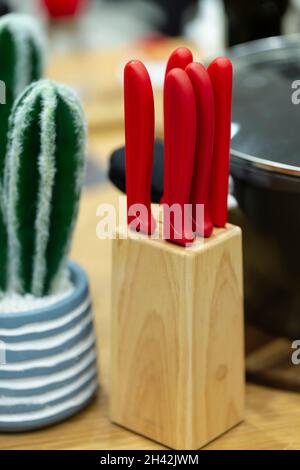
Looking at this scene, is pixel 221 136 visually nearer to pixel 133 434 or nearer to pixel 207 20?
pixel 133 434

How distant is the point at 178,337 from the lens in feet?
1.86

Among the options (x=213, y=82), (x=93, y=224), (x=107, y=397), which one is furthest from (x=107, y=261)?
(x=213, y=82)

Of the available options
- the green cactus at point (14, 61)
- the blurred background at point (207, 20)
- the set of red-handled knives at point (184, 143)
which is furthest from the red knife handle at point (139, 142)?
the blurred background at point (207, 20)

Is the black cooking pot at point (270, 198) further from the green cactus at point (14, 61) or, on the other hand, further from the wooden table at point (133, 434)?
the green cactus at point (14, 61)

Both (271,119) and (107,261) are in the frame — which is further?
(107,261)

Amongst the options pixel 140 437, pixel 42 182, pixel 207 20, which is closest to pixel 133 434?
pixel 140 437

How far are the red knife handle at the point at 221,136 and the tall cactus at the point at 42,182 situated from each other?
0.09 meters

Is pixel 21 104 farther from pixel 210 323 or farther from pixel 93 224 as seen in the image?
pixel 93 224

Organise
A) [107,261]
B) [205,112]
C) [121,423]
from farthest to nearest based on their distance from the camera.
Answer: [107,261] → [121,423] → [205,112]

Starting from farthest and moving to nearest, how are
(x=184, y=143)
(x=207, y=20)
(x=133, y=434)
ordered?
(x=207, y=20), (x=133, y=434), (x=184, y=143)

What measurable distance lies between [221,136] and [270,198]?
8 centimetres

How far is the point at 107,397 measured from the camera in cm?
67

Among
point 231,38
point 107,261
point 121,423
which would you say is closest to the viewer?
point 121,423
